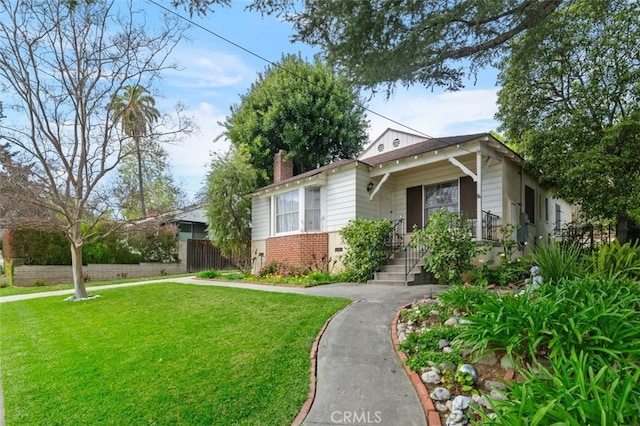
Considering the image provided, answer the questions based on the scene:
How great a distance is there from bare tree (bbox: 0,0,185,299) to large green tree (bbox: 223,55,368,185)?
10.0m

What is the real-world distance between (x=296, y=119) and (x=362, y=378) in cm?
1830

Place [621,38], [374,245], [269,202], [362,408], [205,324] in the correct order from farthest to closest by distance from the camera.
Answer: [269,202]
[621,38]
[374,245]
[205,324]
[362,408]

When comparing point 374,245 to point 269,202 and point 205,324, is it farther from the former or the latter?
point 269,202

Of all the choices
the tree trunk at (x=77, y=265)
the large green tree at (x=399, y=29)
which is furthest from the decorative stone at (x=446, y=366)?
the tree trunk at (x=77, y=265)

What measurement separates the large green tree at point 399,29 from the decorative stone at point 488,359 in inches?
188

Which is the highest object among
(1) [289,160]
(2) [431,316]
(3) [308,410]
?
(1) [289,160]

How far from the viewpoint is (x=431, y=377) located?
359 centimetres

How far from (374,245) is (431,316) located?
5.23 meters

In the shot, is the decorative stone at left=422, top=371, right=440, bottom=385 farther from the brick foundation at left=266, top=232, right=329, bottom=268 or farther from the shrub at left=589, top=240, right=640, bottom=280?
the brick foundation at left=266, top=232, right=329, bottom=268

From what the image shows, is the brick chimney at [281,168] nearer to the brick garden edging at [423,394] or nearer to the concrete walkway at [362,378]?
the concrete walkway at [362,378]

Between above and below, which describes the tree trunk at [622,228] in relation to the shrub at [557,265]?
above

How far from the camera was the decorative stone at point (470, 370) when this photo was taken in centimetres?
341

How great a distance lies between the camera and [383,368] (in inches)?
155

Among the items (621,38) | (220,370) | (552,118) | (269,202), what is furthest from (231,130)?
(220,370)
